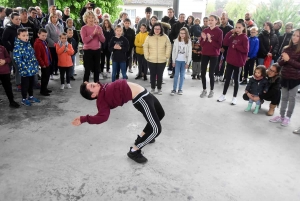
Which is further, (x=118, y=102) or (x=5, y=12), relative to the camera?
(x=5, y=12)

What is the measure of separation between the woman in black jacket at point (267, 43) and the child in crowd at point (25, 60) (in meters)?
5.59

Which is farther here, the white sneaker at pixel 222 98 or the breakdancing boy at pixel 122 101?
the white sneaker at pixel 222 98

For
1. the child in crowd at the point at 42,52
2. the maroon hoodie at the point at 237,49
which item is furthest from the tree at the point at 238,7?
the child in crowd at the point at 42,52

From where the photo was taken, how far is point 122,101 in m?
2.85

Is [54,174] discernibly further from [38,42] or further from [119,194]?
[38,42]

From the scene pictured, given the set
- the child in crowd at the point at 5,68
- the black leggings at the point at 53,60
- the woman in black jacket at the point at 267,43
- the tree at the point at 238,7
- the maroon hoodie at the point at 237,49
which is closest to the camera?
the child in crowd at the point at 5,68

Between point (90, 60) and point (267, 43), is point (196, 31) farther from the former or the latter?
point (90, 60)

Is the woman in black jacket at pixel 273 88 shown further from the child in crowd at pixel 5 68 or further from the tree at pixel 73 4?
the tree at pixel 73 4

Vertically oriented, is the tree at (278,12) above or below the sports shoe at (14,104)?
above

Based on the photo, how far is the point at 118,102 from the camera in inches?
110

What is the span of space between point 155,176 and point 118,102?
0.98 meters

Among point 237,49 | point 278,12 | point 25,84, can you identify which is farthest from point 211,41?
point 278,12

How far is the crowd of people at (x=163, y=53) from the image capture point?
452 centimetres

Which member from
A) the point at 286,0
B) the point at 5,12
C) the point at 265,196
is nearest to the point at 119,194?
the point at 265,196
